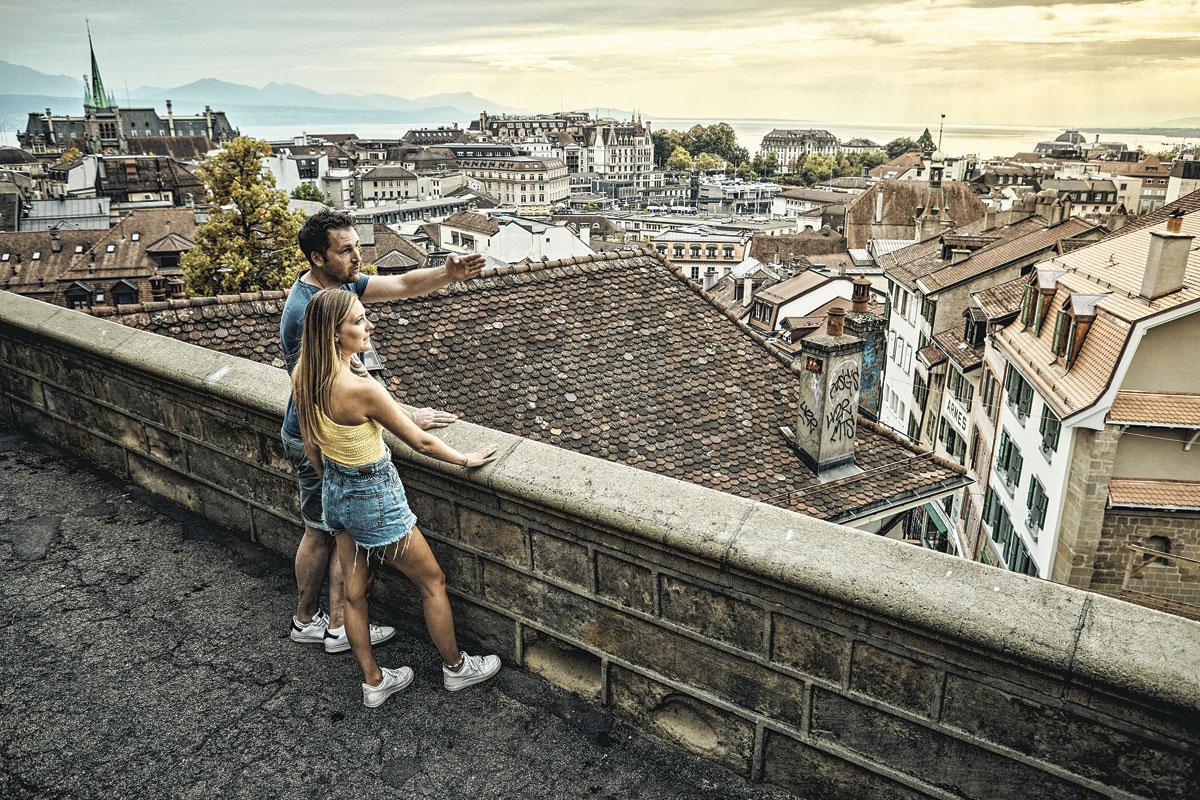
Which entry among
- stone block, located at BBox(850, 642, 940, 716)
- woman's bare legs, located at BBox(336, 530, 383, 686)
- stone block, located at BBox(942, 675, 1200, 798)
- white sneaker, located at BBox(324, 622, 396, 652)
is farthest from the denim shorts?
stone block, located at BBox(942, 675, 1200, 798)

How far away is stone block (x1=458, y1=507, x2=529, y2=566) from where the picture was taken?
13.4ft

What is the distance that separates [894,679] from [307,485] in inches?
112

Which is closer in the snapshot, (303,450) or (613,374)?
(303,450)

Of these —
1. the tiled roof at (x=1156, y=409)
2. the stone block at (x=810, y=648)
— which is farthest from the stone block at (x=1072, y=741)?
the tiled roof at (x=1156, y=409)

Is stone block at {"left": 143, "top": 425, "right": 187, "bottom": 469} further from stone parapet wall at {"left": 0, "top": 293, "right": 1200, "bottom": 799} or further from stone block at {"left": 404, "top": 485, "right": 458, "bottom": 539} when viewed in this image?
stone block at {"left": 404, "top": 485, "right": 458, "bottom": 539}

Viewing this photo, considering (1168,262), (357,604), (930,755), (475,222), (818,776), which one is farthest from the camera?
(475,222)

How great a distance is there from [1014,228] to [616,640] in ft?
112

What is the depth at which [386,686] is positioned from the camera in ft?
13.6

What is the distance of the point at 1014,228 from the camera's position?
109 feet

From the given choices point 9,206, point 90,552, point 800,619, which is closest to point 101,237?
point 9,206

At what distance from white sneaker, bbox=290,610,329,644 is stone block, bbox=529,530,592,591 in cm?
134

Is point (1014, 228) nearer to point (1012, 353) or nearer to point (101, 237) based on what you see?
point (1012, 353)

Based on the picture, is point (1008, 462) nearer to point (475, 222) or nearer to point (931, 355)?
point (931, 355)

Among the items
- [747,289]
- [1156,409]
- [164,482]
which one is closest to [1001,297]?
[1156,409]
